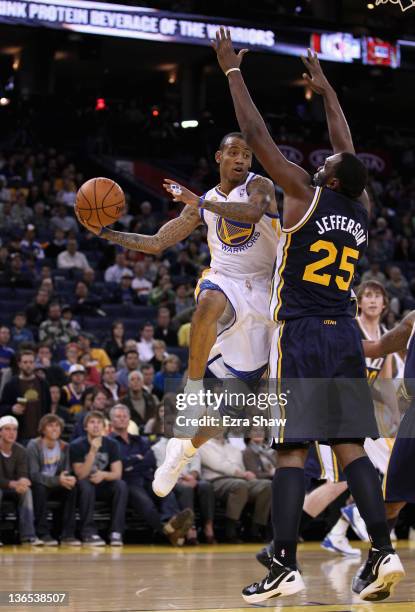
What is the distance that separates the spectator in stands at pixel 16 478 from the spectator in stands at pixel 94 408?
0.79m

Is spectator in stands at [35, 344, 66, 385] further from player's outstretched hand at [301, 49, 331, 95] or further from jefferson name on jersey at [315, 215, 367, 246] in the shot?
jefferson name on jersey at [315, 215, 367, 246]

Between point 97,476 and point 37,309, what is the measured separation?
183 inches

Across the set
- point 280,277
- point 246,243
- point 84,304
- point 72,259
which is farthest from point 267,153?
point 72,259

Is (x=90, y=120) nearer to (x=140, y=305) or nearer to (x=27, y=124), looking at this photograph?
(x=27, y=124)

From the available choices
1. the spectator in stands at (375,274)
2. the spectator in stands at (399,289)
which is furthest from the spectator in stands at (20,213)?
the spectator in stands at (399,289)

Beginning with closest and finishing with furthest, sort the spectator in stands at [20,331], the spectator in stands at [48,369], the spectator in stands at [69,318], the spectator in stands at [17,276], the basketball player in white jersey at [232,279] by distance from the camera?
the basketball player in white jersey at [232,279] < the spectator in stands at [48,369] < the spectator in stands at [20,331] < the spectator in stands at [69,318] < the spectator in stands at [17,276]

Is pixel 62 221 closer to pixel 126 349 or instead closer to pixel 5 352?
pixel 126 349

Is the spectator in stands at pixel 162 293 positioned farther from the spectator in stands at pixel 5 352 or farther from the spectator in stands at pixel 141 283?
the spectator in stands at pixel 5 352

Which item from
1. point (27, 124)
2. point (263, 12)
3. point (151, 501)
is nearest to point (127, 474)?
point (151, 501)

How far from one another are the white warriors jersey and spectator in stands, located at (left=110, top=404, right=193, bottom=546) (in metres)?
4.70

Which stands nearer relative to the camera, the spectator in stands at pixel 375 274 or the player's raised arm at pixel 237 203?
the player's raised arm at pixel 237 203

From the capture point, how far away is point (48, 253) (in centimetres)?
1777

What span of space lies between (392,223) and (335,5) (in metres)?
6.43

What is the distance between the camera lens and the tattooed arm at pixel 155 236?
20.5 ft
